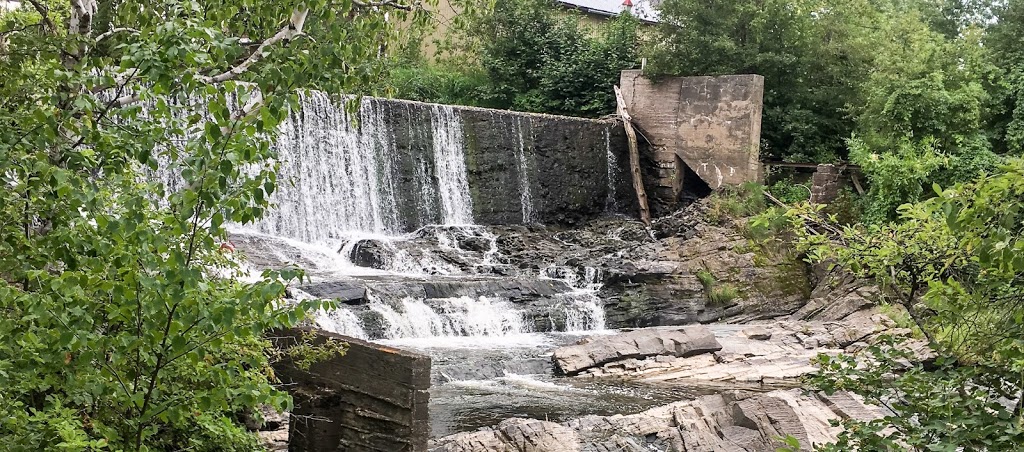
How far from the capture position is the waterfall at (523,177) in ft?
74.8

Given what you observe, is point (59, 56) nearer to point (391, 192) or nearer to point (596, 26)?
point (391, 192)

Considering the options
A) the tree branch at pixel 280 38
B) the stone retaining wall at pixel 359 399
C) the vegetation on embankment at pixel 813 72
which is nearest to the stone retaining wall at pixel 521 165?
the vegetation on embankment at pixel 813 72

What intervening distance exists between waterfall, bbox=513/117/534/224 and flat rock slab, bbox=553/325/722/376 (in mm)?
8015

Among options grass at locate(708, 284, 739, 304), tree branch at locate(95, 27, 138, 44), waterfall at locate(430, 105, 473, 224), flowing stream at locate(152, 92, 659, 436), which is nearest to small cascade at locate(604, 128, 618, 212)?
flowing stream at locate(152, 92, 659, 436)

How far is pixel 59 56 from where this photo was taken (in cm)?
498

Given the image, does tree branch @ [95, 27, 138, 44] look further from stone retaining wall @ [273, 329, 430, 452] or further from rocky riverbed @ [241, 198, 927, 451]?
rocky riverbed @ [241, 198, 927, 451]

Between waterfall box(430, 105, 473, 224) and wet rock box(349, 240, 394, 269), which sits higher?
waterfall box(430, 105, 473, 224)

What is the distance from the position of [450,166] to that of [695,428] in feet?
44.0

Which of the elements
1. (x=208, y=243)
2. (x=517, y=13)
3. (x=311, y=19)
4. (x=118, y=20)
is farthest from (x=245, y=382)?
(x=517, y=13)

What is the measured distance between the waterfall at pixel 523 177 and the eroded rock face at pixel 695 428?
1316 cm

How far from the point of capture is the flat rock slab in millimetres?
13914

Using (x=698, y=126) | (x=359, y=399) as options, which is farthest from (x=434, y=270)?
(x=359, y=399)

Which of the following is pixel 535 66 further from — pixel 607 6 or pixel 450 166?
pixel 450 166

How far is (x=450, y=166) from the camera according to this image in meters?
22.0
